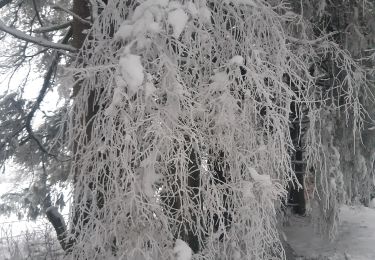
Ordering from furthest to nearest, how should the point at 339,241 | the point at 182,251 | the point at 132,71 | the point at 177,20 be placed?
the point at 339,241, the point at 182,251, the point at 177,20, the point at 132,71

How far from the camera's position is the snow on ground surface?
8.41m

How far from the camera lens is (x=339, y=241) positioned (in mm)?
9164

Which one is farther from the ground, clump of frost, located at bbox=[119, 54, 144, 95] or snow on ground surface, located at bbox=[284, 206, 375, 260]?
clump of frost, located at bbox=[119, 54, 144, 95]

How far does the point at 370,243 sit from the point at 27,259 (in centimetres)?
617

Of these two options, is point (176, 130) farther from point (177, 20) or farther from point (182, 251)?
point (182, 251)

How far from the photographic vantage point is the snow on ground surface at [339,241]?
8.41 m

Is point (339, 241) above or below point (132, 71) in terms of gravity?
below

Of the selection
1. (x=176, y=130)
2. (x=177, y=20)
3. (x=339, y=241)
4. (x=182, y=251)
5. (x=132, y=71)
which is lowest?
(x=339, y=241)

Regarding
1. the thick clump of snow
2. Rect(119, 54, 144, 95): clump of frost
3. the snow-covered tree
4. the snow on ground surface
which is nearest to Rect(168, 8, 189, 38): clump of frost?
the snow-covered tree

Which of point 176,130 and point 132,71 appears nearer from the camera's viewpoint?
point 132,71

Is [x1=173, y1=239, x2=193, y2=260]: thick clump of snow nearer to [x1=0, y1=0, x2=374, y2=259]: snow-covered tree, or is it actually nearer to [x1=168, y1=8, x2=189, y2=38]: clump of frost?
[x1=0, y1=0, x2=374, y2=259]: snow-covered tree

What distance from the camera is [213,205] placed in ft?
14.1

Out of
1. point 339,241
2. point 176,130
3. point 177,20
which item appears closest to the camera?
point 177,20

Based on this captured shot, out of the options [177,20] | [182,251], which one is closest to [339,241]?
[182,251]
